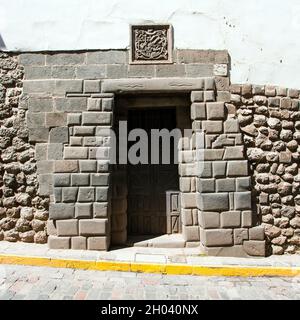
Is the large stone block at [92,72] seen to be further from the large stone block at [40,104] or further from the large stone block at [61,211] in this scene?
the large stone block at [61,211]

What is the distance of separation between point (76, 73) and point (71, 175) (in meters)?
1.52

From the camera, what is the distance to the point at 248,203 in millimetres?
4168

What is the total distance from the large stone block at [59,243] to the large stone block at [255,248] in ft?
8.26

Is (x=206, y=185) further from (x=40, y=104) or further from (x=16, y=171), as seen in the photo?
(x=16, y=171)

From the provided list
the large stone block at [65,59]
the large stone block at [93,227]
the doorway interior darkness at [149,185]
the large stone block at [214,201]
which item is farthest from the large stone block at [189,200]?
the large stone block at [65,59]

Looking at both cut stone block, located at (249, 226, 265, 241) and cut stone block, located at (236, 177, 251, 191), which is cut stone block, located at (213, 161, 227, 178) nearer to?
cut stone block, located at (236, 177, 251, 191)

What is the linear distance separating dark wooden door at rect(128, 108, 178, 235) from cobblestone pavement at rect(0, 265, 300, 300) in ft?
3.70

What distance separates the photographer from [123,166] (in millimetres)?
4523
